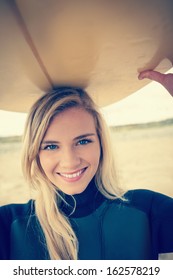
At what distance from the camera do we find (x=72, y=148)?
6.64 feet

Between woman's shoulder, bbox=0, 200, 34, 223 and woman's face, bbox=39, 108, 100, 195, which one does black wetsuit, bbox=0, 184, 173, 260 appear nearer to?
woman's shoulder, bbox=0, 200, 34, 223

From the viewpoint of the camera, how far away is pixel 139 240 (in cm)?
203

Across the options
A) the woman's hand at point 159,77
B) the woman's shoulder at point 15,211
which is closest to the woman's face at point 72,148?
the woman's shoulder at point 15,211

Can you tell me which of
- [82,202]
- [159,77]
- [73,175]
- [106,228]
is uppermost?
[159,77]

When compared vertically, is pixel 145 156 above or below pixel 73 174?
above

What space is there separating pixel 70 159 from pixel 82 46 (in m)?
0.66

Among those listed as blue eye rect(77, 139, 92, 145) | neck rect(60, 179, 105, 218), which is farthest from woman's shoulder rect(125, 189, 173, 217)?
blue eye rect(77, 139, 92, 145)

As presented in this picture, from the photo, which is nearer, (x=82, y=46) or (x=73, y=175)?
(x=82, y=46)

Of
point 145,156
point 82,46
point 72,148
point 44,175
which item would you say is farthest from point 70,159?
point 82,46

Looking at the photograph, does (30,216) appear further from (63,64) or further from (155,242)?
(63,64)

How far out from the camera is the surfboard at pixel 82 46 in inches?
72.4

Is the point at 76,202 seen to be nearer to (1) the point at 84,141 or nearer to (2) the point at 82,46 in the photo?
(1) the point at 84,141

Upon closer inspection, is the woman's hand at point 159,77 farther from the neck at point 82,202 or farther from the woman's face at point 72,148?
the neck at point 82,202
